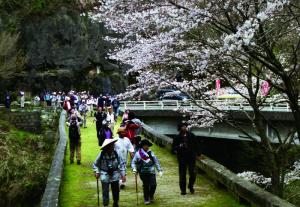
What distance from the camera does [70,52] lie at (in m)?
59.2

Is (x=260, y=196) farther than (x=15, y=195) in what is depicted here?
No

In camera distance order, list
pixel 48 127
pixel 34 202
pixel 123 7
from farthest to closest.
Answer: pixel 48 127
pixel 34 202
pixel 123 7

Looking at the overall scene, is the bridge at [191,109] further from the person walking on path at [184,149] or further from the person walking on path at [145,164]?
the person walking on path at [145,164]

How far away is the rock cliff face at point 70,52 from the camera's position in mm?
57906

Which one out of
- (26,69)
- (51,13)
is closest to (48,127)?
(26,69)

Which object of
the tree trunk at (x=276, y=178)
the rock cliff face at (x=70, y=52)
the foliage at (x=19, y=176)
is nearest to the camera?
the tree trunk at (x=276, y=178)

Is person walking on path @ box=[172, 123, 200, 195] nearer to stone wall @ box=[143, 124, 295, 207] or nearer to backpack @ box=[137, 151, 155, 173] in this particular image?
stone wall @ box=[143, 124, 295, 207]

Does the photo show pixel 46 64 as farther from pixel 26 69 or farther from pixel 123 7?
pixel 123 7

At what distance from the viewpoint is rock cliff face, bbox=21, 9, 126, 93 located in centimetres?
5791

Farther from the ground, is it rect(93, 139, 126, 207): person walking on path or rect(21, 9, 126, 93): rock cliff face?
rect(21, 9, 126, 93): rock cliff face

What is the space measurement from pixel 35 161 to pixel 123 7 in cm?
1619

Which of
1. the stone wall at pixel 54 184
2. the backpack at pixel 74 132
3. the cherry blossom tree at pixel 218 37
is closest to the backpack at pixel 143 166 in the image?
the stone wall at pixel 54 184

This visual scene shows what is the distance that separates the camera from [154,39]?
13.8 m

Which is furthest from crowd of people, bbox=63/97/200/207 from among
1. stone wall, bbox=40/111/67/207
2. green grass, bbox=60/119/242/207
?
stone wall, bbox=40/111/67/207
